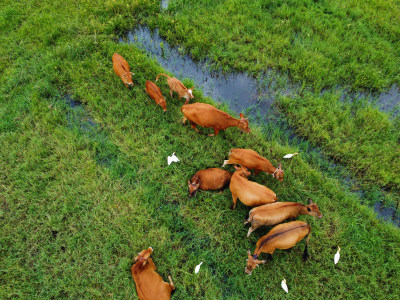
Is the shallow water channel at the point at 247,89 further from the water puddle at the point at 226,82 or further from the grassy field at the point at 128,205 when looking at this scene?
the grassy field at the point at 128,205

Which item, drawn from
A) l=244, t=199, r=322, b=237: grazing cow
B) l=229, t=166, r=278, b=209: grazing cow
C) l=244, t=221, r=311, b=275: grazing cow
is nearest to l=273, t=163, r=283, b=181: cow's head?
l=229, t=166, r=278, b=209: grazing cow

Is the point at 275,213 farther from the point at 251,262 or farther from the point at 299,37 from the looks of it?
the point at 299,37

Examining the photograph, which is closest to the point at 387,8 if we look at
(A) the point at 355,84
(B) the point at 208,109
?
(A) the point at 355,84

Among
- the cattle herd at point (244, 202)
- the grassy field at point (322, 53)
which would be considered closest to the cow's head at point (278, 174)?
the cattle herd at point (244, 202)

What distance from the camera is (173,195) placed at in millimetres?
4355

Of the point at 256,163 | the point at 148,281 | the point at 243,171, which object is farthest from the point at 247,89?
the point at 148,281

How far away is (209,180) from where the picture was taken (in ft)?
13.9

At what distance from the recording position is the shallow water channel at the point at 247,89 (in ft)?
16.2

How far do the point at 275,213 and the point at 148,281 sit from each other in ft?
6.63

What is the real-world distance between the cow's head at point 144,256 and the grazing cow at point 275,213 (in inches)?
59.5

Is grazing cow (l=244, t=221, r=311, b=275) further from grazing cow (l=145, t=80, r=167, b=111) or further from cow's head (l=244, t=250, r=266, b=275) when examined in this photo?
grazing cow (l=145, t=80, r=167, b=111)

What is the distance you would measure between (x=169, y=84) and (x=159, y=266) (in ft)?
11.4

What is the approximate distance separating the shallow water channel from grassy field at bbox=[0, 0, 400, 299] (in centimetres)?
28

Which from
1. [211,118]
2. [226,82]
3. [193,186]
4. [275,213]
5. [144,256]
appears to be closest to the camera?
[144,256]
